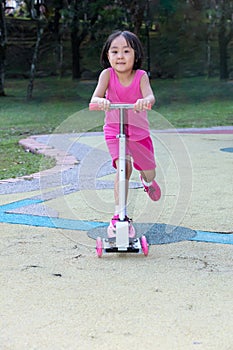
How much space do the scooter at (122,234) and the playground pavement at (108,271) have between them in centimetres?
4

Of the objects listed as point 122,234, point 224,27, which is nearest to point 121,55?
point 122,234

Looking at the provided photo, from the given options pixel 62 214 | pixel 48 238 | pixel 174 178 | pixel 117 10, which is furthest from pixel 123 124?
pixel 117 10

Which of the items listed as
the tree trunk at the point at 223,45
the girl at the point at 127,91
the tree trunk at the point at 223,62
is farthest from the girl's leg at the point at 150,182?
the tree trunk at the point at 223,62

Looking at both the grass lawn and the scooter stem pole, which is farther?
the grass lawn

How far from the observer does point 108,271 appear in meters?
2.76

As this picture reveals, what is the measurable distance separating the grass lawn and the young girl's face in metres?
2.51

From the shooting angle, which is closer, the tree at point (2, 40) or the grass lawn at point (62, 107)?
the grass lawn at point (62, 107)

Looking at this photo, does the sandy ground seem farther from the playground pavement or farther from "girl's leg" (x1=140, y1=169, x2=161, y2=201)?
"girl's leg" (x1=140, y1=169, x2=161, y2=201)

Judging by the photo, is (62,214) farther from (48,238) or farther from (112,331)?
(112,331)

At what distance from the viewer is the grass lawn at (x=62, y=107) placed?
7.18m

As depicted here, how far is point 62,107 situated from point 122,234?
43.6 feet

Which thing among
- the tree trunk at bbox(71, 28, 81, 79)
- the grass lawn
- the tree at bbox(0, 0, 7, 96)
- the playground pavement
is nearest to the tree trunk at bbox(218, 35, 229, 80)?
the grass lawn

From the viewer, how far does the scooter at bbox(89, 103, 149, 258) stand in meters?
3.02

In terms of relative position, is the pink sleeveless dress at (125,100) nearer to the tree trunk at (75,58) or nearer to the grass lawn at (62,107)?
the grass lawn at (62,107)
